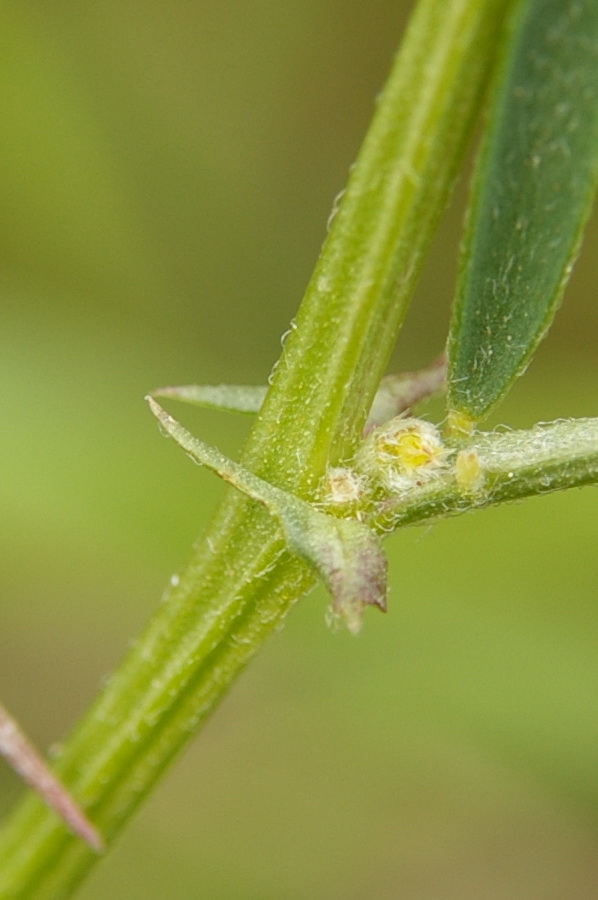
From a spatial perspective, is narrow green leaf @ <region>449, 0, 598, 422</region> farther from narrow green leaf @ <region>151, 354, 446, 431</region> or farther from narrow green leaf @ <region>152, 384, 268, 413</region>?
narrow green leaf @ <region>152, 384, 268, 413</region>

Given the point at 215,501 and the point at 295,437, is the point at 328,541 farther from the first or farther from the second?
the point at 215,501

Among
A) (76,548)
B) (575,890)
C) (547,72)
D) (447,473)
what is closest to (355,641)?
(76,548)

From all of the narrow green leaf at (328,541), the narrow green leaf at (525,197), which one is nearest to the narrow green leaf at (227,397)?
the narrow green leaf at (328,541)

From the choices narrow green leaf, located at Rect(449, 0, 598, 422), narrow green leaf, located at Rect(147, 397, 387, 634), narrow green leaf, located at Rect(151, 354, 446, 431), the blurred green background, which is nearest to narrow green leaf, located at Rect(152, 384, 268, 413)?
narrow green leaf, located at Rect(151, 354, 446, 431)

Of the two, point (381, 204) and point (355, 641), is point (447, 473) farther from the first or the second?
point (355, 641)

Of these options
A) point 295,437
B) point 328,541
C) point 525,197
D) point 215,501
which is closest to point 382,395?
point 295,437

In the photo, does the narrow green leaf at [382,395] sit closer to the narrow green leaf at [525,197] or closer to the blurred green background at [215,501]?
the narrow green leaf at [525,197]
